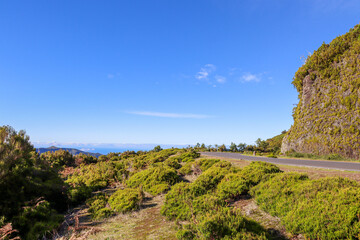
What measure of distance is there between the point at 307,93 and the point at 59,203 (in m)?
34.9

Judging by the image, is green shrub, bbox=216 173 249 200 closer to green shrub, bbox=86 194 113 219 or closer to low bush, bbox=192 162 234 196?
low bush, bbox=192 162 234 196

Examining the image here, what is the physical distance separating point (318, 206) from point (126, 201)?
8686mm

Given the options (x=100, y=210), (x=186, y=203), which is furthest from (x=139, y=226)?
(x=100, y=210)

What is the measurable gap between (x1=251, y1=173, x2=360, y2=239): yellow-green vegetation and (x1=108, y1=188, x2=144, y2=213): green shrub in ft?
21.4

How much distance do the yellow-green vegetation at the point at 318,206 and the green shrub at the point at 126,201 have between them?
6.51 metres

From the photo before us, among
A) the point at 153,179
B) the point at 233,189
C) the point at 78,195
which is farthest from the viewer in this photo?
the point at 153,179

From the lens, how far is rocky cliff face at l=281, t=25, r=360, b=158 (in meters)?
21.6

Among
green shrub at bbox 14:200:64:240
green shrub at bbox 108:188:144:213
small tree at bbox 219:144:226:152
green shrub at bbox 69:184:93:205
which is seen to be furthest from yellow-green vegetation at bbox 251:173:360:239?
small tree at bbox 219:144:226:152

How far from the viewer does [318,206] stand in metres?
5.17

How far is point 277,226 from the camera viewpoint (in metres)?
6.03

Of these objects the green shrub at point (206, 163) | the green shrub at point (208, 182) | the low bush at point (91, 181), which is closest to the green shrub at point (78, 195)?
the low bush at point (91, 181)

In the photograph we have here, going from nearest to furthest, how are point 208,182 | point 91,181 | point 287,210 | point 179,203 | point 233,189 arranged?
1. point 287,210
2. point 179,203
3. point 233,189
4. point 208,182
5. point 91,181

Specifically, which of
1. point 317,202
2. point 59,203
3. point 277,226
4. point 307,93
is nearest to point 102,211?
point 59,203

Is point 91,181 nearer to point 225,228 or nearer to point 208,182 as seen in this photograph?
point 208,182
